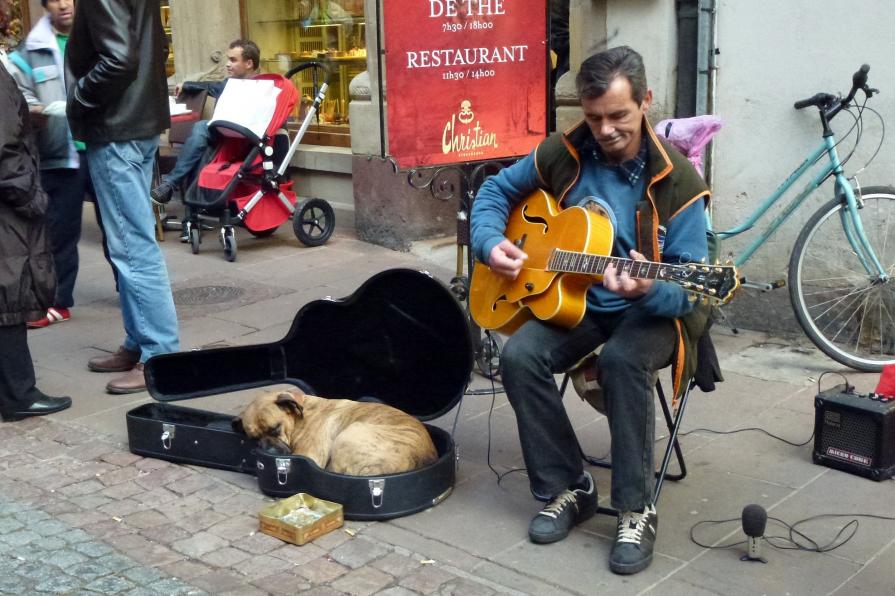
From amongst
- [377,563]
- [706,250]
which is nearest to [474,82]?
[706,250]

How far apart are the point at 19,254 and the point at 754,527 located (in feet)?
10.9

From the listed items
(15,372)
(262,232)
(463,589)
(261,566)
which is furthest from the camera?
(262,232)

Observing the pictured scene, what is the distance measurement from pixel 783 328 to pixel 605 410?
2538 millimetres

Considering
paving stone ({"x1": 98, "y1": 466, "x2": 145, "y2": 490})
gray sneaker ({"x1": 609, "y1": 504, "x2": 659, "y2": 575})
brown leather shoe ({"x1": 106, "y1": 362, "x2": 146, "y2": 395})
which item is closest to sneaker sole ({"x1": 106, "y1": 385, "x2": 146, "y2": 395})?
brown leather shoe ({"x1": 106, "y1": 362, "x2": 146, "y2": 395})

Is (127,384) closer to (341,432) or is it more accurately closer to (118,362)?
(118,362)

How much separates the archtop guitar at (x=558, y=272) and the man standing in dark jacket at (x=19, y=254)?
2.11 m

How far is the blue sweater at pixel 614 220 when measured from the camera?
3.54 metres

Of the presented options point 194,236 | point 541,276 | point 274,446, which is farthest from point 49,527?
point 194,236

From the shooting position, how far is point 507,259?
150 inches

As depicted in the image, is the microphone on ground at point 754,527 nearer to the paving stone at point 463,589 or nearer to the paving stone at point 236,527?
the paving stone at point 463,589

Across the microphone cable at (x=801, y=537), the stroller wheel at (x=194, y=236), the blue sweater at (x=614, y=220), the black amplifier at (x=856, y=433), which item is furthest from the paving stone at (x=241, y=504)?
the stroller wheel at (x=194, y=236)

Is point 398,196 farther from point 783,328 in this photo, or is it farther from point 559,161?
point 559,161

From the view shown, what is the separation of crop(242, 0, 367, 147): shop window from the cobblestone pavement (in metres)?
5.72

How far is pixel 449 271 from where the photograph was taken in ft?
25.1
